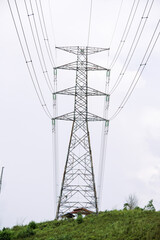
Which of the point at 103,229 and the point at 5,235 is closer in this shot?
the point at 103,229

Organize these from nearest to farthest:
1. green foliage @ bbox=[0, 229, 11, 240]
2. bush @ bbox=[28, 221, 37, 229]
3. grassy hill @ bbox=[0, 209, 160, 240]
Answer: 1. grassy hill @ bbox=[0, 209, 160, 240]
2. green foliage @ bbox=[0, 229, 11, 240]
3. bush @ bbox=[28, 221, 37, 229]

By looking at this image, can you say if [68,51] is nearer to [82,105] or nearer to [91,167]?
[82,105]

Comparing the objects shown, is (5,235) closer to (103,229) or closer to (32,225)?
(32,225)

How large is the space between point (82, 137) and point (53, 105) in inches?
171

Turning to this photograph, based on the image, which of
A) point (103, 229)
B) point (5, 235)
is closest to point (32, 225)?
point (5, 235)

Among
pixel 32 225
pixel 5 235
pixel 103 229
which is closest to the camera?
pixel 103 229

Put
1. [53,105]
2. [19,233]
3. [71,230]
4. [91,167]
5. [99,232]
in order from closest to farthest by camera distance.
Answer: [99,232] < [71,230] < [19,233] < [91,167] < [53,105]

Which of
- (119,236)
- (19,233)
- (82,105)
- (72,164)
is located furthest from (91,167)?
(119,236)

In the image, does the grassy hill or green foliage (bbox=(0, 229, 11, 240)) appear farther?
green foliage (bbox=(0, 229, 11, 240))

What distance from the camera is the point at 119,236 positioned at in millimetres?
18734

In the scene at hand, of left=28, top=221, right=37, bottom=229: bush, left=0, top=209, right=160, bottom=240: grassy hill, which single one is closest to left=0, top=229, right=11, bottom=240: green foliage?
left=0, top=209, right=160, bottom=240: grassy hill

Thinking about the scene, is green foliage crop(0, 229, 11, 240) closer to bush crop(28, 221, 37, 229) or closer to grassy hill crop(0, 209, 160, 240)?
grassy hill crop(0, 209, 160, 240)

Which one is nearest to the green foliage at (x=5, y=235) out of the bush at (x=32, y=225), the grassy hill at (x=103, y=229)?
the grassy hill at (x=103, y=229)

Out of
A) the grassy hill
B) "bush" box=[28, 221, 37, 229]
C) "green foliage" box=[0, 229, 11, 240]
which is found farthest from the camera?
→ "bush" box=[28, 221, 37, 229]
